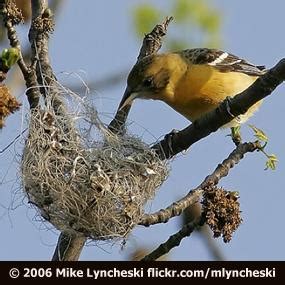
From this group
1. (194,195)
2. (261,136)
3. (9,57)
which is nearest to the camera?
(9,57)

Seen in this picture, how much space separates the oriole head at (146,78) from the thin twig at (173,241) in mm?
1385

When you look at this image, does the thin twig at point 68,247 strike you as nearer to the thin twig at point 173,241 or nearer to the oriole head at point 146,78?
the thin twig at point 173,241

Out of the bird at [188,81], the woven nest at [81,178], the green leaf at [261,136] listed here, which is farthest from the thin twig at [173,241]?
the bird at [188,81]

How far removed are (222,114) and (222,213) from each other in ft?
1.62

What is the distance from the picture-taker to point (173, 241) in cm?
417

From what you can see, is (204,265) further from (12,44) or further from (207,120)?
(12,44)

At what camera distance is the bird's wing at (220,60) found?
19.9 ft

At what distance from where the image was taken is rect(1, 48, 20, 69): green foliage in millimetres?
3752

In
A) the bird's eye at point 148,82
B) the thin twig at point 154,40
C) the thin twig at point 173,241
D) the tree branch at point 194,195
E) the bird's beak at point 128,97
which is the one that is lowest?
the thin twig at point 173,241

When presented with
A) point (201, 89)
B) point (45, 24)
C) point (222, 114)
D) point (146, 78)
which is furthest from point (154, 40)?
point (222, 114)

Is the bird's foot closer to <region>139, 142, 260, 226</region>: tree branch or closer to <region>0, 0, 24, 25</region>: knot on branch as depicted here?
<region>139, 142, 260, 226</region>: tree branch

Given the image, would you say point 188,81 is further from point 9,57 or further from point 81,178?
point 9,57

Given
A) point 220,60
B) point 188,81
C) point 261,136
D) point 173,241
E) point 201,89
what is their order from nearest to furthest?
point 173,241 → point 261,136 → point 201,89 → point 188,81 → point 220,60

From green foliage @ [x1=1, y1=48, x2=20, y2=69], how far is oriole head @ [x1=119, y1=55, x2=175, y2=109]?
5.31 ft
